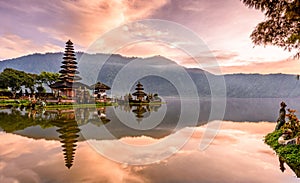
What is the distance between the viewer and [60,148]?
988cm

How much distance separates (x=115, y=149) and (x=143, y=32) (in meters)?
21.4

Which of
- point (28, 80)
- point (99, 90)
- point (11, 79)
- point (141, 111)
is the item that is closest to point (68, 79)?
point (99, 90)

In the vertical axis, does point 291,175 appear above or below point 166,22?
below

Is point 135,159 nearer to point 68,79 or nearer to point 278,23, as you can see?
point 278,23

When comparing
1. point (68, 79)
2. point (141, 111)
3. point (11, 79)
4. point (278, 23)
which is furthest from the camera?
point (11, 79)

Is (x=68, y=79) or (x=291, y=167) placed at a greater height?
(x=68, y=79)

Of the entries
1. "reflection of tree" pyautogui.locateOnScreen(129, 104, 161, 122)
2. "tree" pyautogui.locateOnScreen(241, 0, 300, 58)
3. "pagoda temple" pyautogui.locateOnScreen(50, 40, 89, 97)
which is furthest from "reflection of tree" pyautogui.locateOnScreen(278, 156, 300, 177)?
"pagoda temple" pyautogui.locateOnScreen(50, 40, 89, 97)

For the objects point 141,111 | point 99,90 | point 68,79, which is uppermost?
point 68,79

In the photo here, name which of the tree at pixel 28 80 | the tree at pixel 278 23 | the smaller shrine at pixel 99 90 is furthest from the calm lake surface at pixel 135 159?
the tree at pixel 28 80

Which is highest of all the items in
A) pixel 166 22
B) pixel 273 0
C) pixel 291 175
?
pixel 166 22

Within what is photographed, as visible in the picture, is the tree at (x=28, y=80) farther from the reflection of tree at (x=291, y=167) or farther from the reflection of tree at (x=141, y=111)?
the reflection of tree at (x=291, y=167)

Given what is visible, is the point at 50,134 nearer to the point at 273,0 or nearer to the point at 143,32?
the point at 273,0

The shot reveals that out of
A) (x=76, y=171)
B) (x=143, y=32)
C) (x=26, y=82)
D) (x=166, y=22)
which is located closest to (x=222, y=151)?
(x=76, y=171)

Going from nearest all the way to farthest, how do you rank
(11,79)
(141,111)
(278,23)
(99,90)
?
(278,23) → (141,111) → (99,90) → (11,79)
